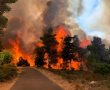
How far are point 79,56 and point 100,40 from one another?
909 centimetres

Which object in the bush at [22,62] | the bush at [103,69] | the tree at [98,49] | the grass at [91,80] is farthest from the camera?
the tree at [98,49]

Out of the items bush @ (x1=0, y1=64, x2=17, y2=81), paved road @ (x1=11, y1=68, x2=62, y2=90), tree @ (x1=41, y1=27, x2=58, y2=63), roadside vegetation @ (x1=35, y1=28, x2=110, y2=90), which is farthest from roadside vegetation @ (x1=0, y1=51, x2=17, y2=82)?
tree @ (x1=41, y1=27, x2=58, y2=63)

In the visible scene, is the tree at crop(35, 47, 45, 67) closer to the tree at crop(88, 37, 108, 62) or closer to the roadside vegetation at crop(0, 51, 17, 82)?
the tree at crop(88, 37, 108, 62)

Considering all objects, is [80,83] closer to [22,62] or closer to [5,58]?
[5,58]

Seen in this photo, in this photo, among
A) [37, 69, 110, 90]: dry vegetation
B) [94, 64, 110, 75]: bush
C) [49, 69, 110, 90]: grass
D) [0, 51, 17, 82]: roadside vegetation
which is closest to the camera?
[37, 69, 110, 90]: dry vegetation

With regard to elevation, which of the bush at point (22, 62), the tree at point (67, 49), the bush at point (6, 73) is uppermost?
the tree at point (67, 49)

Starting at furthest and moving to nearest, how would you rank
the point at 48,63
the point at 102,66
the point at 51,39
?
the point at 48,63 → the point at 51,39 → the point at 102,66

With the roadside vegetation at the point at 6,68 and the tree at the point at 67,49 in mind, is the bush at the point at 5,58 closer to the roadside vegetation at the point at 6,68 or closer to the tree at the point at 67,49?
the roadside vegetation at the point at 6,68

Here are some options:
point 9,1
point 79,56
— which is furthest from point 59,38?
point 9,1

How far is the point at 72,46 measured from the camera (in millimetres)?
93312

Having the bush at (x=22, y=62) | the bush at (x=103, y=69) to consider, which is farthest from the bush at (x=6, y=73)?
the bush at (x=22, y=62)

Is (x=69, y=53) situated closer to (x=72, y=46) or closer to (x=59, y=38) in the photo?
(x=72, y=46)

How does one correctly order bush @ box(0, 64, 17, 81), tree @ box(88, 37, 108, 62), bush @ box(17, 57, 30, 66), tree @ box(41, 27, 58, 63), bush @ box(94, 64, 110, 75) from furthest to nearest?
tree @ box(88, 37, 108, 62) → bush @ box(17, 57, 30, 66) → tree @ box(41, 27, 58, 63) → bush @ box(94, 64, 110, 75) → bush @ box(0, 64, 17, 81)

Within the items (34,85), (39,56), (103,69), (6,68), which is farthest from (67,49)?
(34,85)
